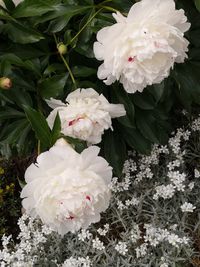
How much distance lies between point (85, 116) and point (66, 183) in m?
0.21

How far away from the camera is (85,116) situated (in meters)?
1.10

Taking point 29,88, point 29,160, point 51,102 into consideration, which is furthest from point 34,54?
point 29,160

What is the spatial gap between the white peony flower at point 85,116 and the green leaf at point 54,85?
0.10 meters

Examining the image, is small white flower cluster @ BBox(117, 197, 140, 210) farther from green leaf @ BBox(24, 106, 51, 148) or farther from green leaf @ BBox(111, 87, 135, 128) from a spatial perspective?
green leaf @ BBox(24, 106, 51, 148)

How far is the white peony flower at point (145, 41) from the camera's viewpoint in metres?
0.99

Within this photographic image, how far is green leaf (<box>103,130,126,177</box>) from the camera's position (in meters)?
1.55

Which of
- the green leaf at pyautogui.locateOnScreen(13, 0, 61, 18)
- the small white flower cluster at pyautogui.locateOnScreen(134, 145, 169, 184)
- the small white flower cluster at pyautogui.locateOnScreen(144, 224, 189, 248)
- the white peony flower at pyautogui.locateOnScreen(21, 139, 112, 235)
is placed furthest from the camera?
the small white flower cluster at pyautogui.locateOnScreen(134, 145, 169, 184)

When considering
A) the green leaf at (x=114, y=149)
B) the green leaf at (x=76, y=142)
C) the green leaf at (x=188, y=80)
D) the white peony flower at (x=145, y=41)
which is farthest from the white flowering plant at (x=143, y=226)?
the white peony flower at (x=145, y=41)

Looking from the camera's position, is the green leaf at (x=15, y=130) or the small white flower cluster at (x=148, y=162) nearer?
the green leaf at (x=15, y=130)

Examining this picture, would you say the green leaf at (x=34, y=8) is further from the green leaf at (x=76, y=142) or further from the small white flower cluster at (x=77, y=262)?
the small white flower cluster at (x=77, y=262)

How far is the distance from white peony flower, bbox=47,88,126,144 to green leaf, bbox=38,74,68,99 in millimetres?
100

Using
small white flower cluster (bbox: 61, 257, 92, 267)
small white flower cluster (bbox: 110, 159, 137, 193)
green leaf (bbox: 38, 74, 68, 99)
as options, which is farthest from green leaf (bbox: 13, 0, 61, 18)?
small white flower cluster (bbox: 61, 257, 92, 267)

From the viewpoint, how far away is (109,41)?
1.04 meters

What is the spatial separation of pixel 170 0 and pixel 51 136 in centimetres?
39
